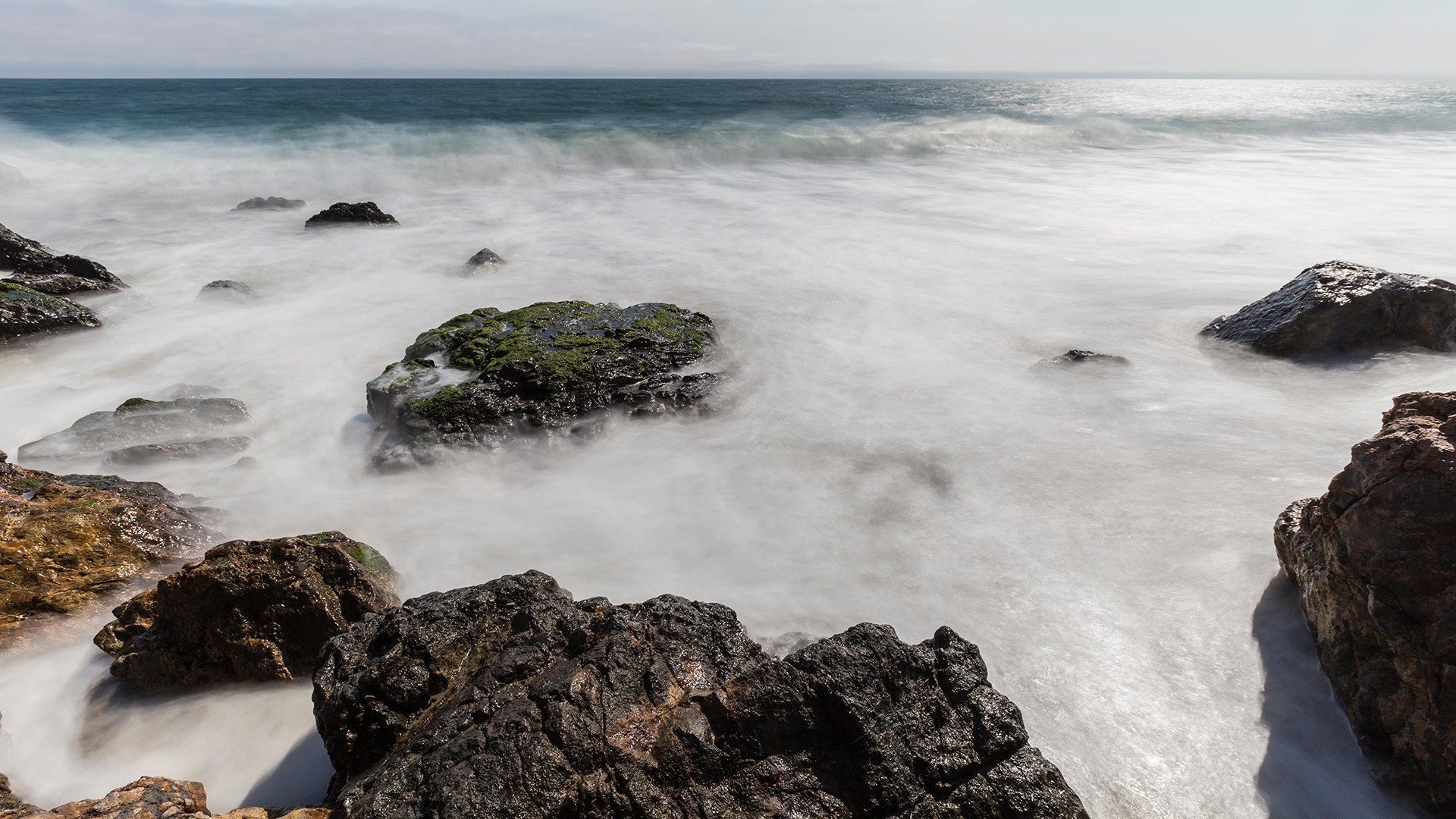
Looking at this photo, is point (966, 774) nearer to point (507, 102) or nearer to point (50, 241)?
point (50, 241)

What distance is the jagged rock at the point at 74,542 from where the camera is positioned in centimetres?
354

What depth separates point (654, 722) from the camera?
2326 millimetres

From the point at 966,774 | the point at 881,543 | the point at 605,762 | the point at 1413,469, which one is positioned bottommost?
the point at 881,543

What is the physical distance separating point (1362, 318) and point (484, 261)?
31.7 ft

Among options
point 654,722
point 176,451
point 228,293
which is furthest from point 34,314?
point 654,722

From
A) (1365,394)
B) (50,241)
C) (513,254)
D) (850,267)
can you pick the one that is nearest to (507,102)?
(50,241)

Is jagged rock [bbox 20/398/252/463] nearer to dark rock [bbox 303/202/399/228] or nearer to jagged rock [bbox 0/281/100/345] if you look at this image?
jagged rock [bbox 0/281/100/345]

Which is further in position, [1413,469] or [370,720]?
[1413,469]

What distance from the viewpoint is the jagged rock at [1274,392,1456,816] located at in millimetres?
2723

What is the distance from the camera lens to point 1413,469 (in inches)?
114

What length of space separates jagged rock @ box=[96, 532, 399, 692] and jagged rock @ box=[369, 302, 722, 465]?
2041 mm

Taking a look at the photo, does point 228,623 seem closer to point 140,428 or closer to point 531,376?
point 531,376

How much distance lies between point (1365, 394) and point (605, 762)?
21.9 ft

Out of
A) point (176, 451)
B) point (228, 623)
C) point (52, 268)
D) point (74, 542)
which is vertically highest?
point (52, 268)
